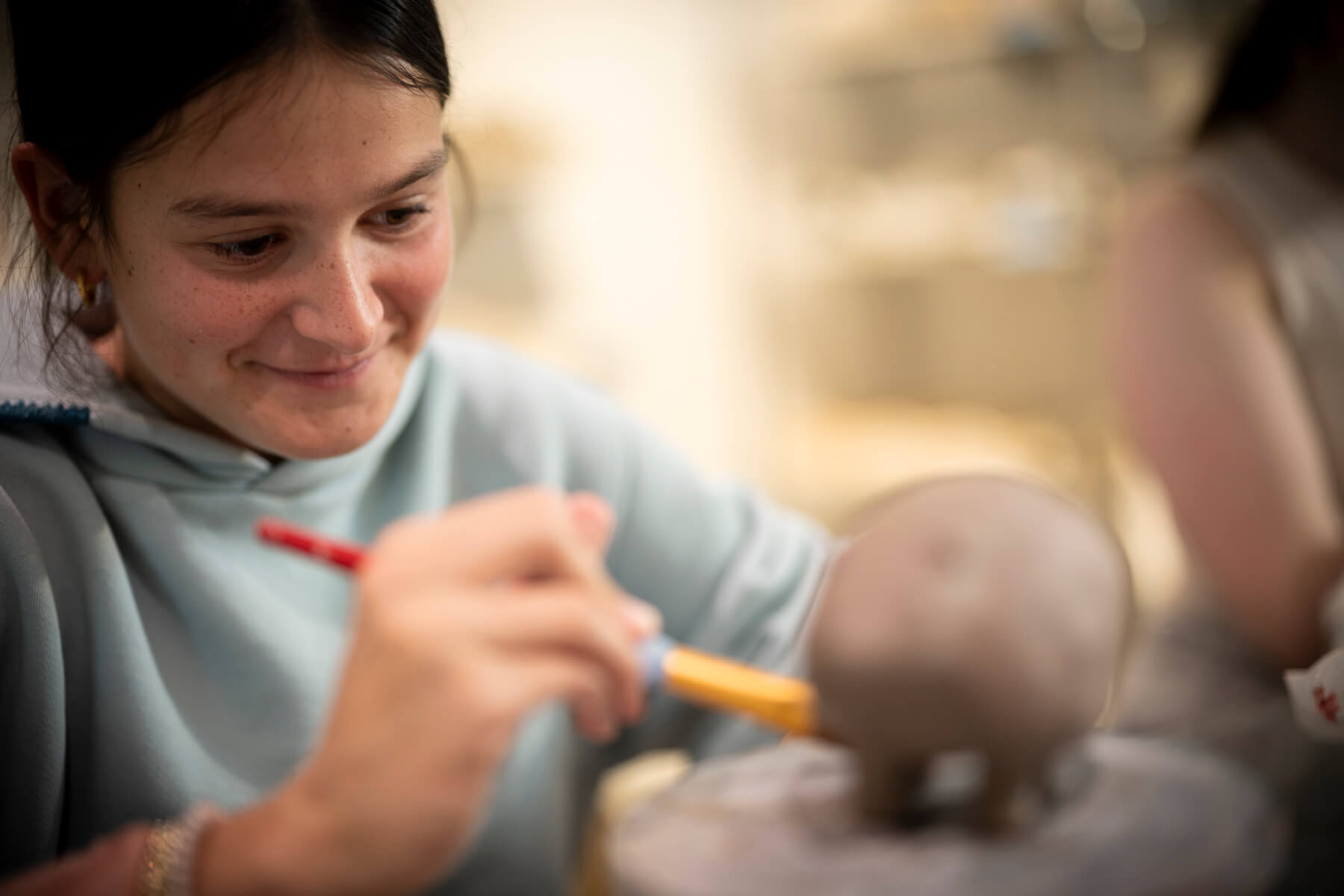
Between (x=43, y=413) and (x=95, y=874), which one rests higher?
(x=43, y=413)

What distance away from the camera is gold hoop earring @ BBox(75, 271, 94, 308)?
1.27ft

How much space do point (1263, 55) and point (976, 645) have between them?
65 centimetres

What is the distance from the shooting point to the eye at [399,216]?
384 mm

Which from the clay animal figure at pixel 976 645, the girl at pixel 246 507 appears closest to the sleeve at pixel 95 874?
the girl at pixel 246 507

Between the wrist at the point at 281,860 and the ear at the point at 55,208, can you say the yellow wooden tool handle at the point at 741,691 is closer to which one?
the wrist at the point at 281,860

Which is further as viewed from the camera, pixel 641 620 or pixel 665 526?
pixel 665 526

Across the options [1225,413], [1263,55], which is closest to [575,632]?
[1225,413]

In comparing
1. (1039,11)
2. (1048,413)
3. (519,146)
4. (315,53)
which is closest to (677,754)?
(315,53)

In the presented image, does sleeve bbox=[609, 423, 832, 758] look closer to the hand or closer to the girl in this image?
the girl

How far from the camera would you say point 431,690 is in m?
0.34

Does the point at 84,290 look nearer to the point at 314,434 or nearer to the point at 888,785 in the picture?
the point at 314,434

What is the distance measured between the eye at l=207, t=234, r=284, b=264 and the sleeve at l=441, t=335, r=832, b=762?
265 millimetres

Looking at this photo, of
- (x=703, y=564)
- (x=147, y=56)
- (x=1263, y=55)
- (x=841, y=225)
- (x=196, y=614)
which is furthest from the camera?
(x=841, y=225)

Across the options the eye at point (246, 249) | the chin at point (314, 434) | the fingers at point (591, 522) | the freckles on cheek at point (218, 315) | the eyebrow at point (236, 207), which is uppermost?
the eyebrow at point (236, 207)
